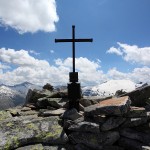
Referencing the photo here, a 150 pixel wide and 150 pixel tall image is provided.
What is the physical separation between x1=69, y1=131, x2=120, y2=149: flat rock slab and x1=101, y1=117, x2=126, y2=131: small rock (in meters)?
0.24

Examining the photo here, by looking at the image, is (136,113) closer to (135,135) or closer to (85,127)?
(135,135)

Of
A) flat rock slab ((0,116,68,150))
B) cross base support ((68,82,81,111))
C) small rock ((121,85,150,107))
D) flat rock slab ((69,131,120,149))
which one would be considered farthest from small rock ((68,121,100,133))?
small rock ((121,85,150,107))

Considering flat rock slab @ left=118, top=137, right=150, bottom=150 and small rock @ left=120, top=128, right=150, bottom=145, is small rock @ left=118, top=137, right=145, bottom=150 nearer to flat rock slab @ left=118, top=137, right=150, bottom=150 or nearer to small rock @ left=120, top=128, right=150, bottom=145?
flat rock slab @ left=118, top=137, right=150, bottom=150

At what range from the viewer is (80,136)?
1114cm

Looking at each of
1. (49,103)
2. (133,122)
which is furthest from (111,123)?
(49,103)

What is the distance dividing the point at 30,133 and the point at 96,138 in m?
2.92

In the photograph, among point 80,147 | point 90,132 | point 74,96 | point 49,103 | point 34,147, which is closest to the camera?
point 34,147

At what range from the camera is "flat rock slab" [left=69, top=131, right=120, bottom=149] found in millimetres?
10922

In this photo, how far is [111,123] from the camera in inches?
435

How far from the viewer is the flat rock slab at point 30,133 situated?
10.5m

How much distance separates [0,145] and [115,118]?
501cm

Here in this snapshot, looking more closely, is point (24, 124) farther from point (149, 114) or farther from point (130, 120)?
point (149, 114)

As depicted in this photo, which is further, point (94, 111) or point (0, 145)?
point (94, 111)

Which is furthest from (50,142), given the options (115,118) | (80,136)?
(115,118)
